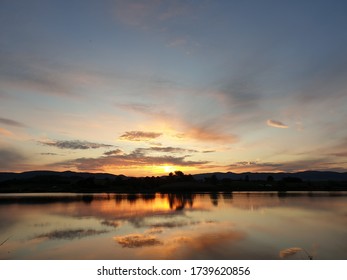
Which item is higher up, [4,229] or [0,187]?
[0,187]

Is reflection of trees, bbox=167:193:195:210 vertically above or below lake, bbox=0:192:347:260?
above

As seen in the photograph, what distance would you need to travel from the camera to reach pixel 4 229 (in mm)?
35906

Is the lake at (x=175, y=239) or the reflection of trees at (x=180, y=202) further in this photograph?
the reflection of trees at (x=180, y=202)

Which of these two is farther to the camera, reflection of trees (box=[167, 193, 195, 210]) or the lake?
reflection of trees (box=[167, 193, 195, 210])

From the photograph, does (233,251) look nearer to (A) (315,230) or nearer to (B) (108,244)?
(B) (108,244)

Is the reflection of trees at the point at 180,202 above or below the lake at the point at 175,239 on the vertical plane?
above

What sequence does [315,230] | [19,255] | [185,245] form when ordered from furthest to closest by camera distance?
1. [315,230]
2. [185,245]
3. [19,255]

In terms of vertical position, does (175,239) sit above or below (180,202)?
below

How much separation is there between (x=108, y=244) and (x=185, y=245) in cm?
681

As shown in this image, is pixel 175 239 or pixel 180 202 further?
pixel 180 202
